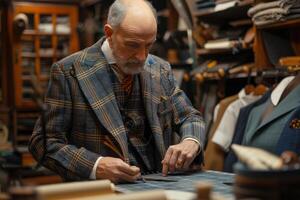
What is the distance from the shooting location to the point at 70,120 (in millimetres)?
2115

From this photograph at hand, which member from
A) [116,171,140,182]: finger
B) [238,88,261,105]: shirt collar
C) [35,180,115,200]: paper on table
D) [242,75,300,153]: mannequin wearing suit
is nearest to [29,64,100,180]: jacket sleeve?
[116,171,140,182]: finger

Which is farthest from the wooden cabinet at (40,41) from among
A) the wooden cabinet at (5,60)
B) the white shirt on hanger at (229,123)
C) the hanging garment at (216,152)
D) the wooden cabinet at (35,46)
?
the white shirt on hanger at (229,123)

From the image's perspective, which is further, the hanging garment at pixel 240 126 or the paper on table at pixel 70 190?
the hanging garment at pixel 240 126

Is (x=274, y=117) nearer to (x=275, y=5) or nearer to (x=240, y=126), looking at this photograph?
(x=240, y=126)

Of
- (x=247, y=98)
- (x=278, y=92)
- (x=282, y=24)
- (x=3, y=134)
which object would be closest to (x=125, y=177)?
(x=278, y=92)

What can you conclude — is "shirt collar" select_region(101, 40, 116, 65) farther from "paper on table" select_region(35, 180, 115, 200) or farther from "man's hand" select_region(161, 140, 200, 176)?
"paper on table" select_region(35, 180, 115, 200)

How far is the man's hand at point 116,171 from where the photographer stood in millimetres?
1738

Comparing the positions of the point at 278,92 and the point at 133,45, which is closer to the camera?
the point at 133,45

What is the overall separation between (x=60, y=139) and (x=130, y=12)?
63 cm

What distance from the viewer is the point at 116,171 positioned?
5.76 feet

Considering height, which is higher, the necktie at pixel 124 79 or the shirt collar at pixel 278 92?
the necktie at pixel 124 79

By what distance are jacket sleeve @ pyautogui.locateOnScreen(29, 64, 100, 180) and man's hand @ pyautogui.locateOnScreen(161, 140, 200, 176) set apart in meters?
0.28

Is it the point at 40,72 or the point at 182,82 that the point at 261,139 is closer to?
the point at 182,82

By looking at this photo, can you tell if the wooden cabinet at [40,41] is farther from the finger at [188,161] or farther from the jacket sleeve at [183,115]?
the finger at [188,161]
